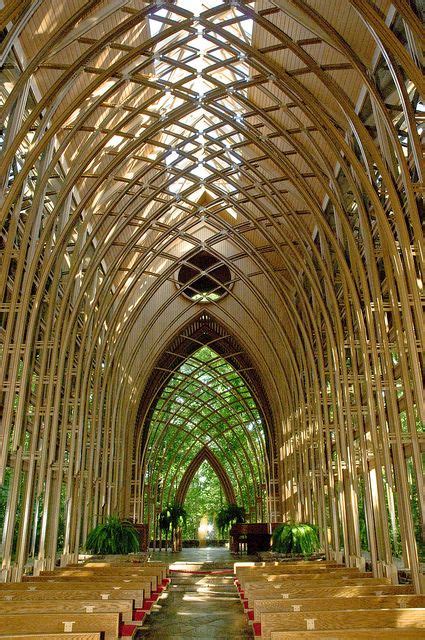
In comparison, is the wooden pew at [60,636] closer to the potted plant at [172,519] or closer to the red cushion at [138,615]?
the red cushion at [138,615]

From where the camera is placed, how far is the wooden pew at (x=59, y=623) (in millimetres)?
6172

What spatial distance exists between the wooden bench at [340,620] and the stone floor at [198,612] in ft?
11.8

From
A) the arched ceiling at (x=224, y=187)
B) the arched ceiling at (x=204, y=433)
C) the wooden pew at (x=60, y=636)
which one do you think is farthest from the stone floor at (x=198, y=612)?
the arched ceiling at (x=204, y=433)

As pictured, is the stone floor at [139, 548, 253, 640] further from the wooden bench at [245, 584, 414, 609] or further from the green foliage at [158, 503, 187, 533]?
the green foliage at [158, 503, 187, 533]

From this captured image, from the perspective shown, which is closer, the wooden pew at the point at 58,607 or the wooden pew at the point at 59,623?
the wooden pew at the point at 59,623

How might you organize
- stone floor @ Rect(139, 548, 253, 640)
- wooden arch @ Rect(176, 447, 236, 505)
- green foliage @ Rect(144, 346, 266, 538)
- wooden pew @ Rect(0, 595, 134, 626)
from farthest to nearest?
1. wooden arch @ Rect(176, 447, 236, 505)
2. green foliage @ Rect(144, 346, 266, 538)
3. stone floor @ Rect(139, 548, 253, 640)
4. wooden pew @ Rect(0, 595, 134, 626)

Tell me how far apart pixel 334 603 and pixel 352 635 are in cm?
199

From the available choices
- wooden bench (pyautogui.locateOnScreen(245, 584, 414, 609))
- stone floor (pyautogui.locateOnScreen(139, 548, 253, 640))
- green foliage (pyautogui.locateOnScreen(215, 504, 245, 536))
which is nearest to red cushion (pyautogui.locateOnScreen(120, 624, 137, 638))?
stone floor (pyautogui.locateOnScreen(139, 548, 253, 640))

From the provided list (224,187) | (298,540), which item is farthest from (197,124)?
(298,540)

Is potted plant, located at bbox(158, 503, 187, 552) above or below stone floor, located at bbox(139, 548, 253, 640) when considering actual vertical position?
above

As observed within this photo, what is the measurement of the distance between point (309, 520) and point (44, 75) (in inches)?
639

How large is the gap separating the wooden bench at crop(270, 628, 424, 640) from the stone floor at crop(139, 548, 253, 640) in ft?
15.8

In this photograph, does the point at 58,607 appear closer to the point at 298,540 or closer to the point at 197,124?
the point at 298,540

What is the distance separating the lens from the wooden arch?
3681 cm
